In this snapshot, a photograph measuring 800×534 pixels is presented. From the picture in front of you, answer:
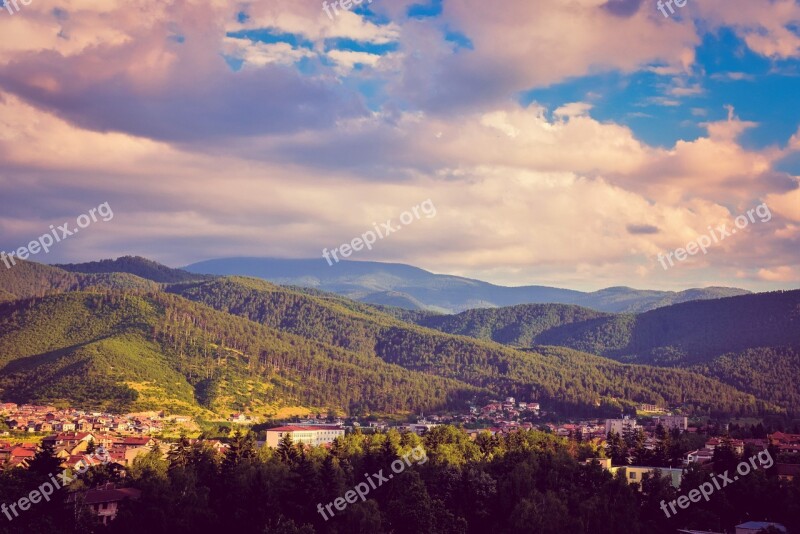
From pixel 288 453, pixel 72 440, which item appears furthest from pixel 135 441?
pixel 288 453

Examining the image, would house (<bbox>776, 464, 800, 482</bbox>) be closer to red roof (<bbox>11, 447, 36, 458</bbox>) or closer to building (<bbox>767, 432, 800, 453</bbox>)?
building (<bbox>767, 432, 800, 453</bbox>)

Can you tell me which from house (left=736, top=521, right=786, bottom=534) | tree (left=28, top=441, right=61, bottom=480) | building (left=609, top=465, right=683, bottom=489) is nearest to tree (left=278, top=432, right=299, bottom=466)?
tree (left=28, top=441, right=61, bottom=480)

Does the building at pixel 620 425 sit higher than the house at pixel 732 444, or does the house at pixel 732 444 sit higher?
the house at pixel 732 444

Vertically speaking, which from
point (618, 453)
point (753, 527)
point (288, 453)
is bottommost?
point (753, 527)

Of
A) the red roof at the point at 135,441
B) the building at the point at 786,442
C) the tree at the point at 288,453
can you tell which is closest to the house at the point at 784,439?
the building at the point at 786,442

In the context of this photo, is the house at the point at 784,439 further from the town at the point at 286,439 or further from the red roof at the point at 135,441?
the red roof at the point at 135,441

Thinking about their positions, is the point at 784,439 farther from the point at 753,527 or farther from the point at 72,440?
the point at 72,440

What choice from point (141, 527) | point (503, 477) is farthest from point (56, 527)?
point (503, 477)
